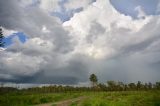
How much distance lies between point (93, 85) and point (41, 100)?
461 feet

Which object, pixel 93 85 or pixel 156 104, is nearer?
pixel 156 104

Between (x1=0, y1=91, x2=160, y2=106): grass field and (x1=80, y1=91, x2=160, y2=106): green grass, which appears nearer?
(x1=80, y1=91, x2=160, y2=106): green grass

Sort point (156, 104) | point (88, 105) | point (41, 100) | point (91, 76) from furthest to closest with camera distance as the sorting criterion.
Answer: point (91, 76) < point (41, 100) < point (88, 105) < point (156, 104)

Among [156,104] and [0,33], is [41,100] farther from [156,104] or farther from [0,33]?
[156,104]

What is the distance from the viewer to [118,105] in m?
32.6

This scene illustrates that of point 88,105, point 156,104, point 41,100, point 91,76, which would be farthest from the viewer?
point 91,76

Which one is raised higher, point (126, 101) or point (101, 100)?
point (101, 100)

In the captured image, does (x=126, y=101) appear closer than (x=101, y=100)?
No

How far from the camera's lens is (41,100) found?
59.0 metres

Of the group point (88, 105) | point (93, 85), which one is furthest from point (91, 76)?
point (88, 105)

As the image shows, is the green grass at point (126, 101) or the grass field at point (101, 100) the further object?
the grass field at point (101, 100)

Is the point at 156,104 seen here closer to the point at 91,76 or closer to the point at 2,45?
the point at 2,45

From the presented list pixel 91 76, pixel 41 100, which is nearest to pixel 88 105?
pixel 41 100

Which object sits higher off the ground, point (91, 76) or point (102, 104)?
point (91, 76)
